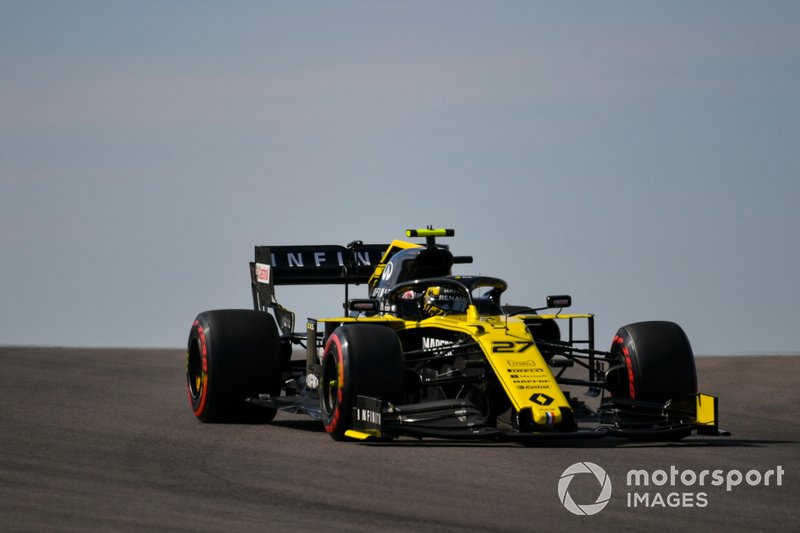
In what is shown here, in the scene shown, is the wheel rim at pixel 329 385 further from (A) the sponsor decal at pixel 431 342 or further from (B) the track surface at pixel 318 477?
(A) the sponsor decal at pixel 431 342

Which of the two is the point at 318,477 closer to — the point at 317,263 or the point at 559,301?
the point at 559,301

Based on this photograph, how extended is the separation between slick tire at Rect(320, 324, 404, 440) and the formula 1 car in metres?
0.01

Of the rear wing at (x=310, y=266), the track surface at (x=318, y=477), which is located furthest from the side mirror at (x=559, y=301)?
the rear wing at (x=310, y=266)

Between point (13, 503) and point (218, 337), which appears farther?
point (218, 337)

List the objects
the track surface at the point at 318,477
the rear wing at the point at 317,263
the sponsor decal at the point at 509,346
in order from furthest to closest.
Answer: the rear wing at the point at 317,263, the sponsor decal at the point at 509,346, the track surface at the point at 318,477

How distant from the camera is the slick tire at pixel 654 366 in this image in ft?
51.7

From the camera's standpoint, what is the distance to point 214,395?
17.1m

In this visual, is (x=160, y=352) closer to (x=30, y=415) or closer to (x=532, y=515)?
(x=30, y=415)

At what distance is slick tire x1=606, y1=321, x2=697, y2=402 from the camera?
15766mm

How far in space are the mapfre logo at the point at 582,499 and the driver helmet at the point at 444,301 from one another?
14.1 ft

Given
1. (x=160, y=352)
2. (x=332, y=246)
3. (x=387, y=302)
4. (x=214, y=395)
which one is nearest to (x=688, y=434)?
(x=387, y=302)

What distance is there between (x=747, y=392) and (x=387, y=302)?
7809 mm

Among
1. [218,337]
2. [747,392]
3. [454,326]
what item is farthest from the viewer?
[747,392]

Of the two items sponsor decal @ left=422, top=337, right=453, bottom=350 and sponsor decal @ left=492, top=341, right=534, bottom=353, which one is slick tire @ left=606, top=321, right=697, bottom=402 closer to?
sponsor decal @ left=492, top=341, right=534, bottom=353
